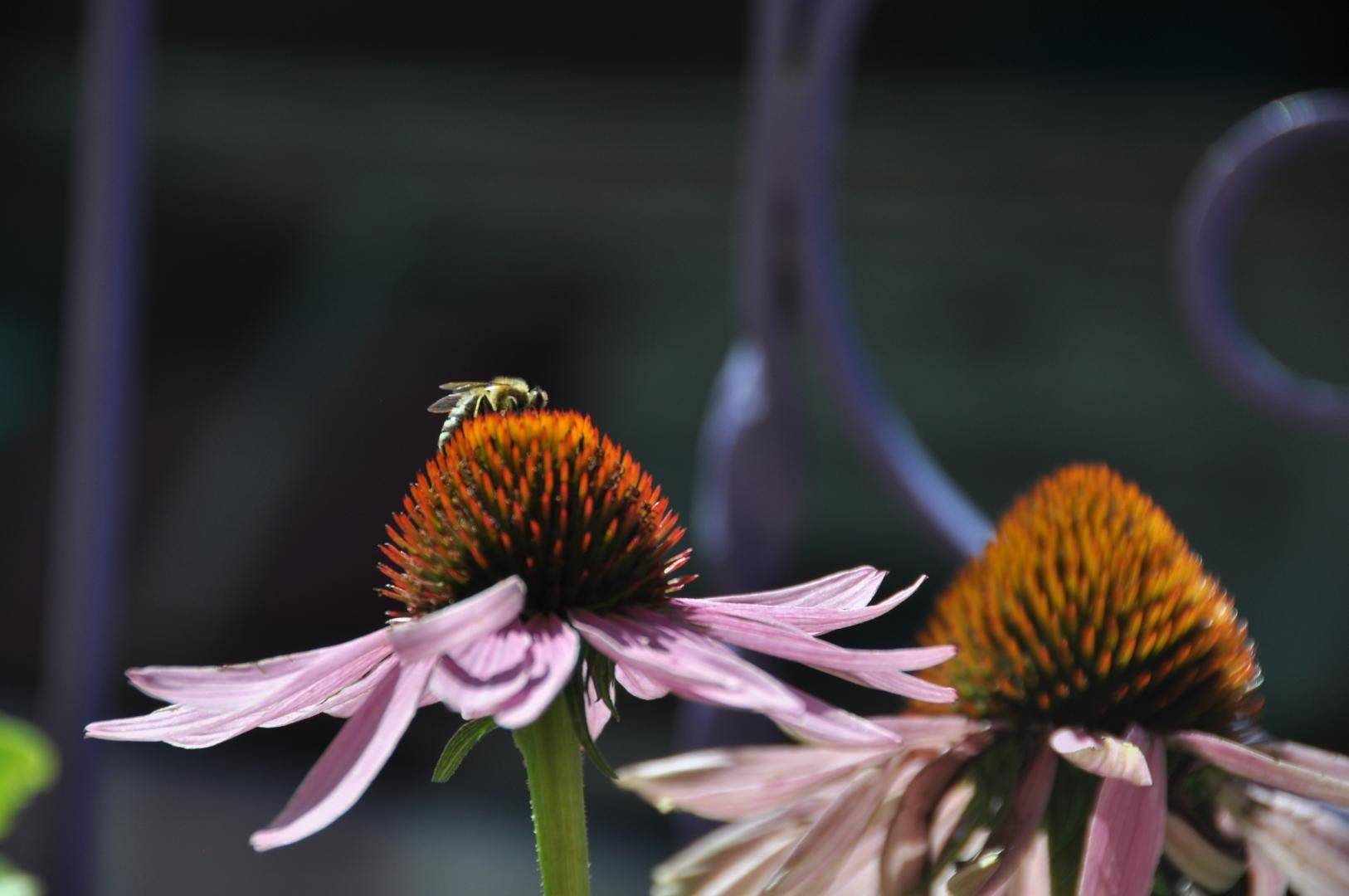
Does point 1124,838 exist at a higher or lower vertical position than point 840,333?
lower

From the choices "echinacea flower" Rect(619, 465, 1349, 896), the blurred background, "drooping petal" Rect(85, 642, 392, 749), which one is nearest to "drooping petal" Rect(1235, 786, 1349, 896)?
"echinacea flower" Rect(619, 465, 1349, 896)

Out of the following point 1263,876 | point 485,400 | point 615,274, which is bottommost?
point 1263,876

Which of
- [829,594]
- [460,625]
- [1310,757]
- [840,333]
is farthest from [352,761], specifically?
[840,333]

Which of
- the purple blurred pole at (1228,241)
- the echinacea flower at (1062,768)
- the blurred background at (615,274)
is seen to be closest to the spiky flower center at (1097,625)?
the echinacea flower at (1062,768)

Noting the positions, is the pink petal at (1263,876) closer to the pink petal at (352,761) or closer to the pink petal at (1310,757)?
the pink petal at (1310,757)

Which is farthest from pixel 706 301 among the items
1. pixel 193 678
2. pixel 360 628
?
pixel 193 678

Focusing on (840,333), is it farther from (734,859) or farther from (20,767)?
(20,767)
